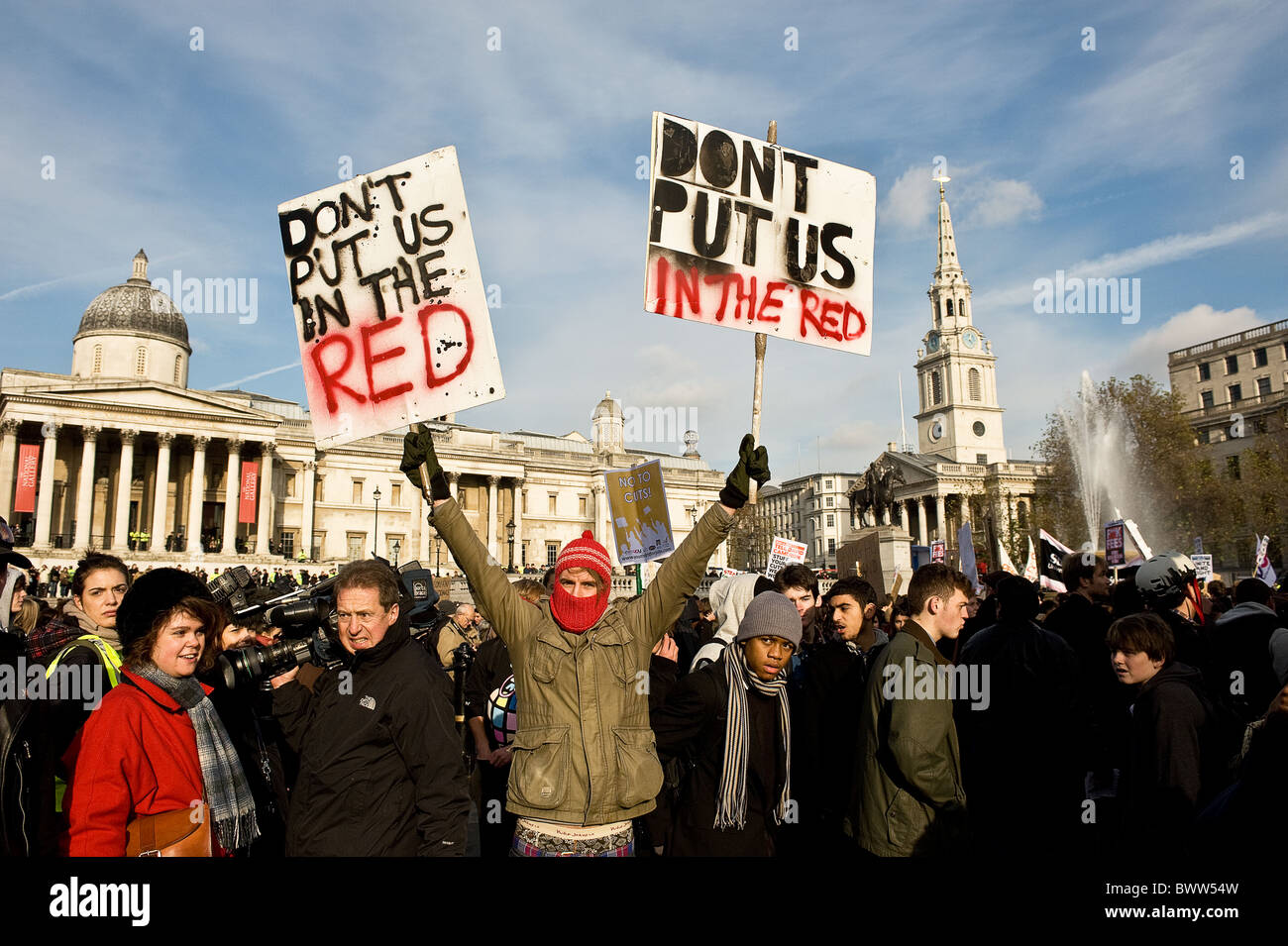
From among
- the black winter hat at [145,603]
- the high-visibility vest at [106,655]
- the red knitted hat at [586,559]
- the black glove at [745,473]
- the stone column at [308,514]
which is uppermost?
the stone column at [308,514]

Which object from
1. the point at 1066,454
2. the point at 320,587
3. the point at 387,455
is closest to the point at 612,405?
the point at 387,455

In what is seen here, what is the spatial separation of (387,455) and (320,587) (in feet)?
182

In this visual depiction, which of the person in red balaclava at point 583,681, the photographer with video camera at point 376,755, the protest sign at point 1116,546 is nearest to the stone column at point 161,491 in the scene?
the protest sign at point 1116,546

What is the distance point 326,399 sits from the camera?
4.16 metres

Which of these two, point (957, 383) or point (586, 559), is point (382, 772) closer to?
point (586, 559)

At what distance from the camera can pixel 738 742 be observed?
11.5ft

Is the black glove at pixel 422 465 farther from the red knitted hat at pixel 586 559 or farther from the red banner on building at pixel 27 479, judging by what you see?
the red banner on building at pixel 27 479

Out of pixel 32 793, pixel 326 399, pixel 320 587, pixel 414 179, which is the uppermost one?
pixel 414 179

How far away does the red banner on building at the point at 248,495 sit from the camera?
4669 cm

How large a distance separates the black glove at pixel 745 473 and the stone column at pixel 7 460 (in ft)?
169

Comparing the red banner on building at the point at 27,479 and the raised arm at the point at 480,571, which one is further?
the red banner on building at the point at 27,479

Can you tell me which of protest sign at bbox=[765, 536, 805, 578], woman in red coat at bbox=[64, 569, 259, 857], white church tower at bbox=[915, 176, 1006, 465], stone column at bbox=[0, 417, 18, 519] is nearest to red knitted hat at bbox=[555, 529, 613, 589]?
woman in red coat at bbox=[64, 569, 259, 857]

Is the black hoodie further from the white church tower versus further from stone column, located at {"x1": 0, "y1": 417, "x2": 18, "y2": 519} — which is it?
the white church tower
